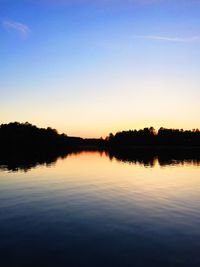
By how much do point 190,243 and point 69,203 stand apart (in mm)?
17132

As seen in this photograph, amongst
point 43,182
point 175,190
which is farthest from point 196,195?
point 43,182

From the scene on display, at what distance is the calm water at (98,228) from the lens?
1889 cm

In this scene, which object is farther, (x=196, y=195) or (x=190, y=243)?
(x=196, y=195)

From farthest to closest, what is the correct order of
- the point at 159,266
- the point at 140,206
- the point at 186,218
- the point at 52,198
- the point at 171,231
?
the point at 52,198
the point at 140,206
the point at 186,218
the point at 171,231
the point at 159,266

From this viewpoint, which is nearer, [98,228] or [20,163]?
[98,228]

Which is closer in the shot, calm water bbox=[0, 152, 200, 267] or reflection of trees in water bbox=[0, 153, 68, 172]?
calm water bbox=[0, 152, 200, 267]

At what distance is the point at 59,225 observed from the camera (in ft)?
86.6

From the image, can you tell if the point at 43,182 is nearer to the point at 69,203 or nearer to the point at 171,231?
the point at 69,203

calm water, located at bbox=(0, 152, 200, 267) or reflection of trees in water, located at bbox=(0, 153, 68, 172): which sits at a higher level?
reflection of trees in water, located at bbox=(0, 153, 68, 172)

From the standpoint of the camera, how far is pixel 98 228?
25.5m

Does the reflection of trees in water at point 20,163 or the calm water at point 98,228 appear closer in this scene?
the calm water at point 98,228

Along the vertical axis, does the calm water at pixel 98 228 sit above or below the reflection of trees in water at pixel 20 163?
below

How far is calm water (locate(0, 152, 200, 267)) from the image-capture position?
18.9 metres

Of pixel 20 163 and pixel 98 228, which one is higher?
pixel 20 163
